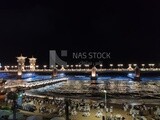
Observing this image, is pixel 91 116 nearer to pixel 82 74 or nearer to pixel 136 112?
pixel 136 112

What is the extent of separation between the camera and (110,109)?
138 feet

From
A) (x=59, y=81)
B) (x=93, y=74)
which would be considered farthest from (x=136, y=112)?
(x=93, y=74)

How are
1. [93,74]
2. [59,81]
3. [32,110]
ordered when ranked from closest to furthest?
[32,110]
[59,81]
[93,74]

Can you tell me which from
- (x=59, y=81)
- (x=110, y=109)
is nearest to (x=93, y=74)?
(x=59, y=81)

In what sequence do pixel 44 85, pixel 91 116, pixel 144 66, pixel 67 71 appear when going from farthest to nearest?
pixel 144 66 → pixel 67 71 → pixel 44 85 → pixel 91 116

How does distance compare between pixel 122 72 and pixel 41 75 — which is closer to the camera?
pixel 122 72

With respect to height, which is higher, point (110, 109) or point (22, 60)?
point (22, 60)

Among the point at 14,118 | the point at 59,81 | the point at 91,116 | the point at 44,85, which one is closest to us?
the point at 14,118

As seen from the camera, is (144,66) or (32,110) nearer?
(32,110)

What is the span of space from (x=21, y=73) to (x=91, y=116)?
475 ft

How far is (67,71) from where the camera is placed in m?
179

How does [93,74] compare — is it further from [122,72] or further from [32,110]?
[32,110]

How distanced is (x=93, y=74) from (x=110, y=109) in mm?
121225

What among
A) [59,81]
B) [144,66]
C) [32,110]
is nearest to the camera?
[32,110]
